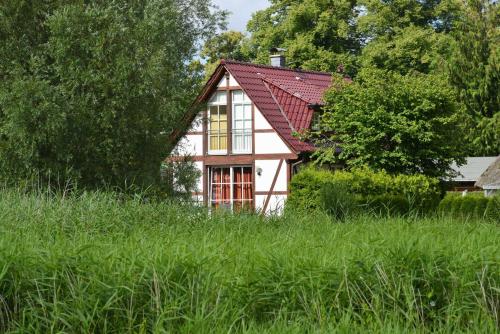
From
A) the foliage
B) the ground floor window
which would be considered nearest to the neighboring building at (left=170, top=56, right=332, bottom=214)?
the ground floor window

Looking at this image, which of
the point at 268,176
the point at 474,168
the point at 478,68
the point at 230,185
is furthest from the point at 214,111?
the point at 474,168

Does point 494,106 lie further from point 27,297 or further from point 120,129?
point 27,297

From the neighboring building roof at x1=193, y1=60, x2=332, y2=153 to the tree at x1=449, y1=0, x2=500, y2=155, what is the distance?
12.6m

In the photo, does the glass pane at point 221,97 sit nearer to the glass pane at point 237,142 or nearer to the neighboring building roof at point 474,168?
the glass pane at point 237,142

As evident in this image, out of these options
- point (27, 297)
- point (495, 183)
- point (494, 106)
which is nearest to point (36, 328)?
point (27, 297)

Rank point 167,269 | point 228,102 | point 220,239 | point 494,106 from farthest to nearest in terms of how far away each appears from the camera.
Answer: point 494,106 → point 228,102 → point 220,239 → point 167,269

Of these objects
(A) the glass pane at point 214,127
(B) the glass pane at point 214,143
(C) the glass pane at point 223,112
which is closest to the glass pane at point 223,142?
(B) the glass pane at point 214,143

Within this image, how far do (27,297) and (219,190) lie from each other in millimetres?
26584

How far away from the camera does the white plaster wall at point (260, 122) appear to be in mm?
33156

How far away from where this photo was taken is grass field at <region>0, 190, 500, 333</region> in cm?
746

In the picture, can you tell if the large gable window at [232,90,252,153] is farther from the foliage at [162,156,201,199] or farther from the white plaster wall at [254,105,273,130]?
the foliage at [162,156,201,199]

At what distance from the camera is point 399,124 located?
2853 cm

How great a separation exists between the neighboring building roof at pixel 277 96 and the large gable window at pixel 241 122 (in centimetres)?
49

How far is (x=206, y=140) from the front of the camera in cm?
3469
